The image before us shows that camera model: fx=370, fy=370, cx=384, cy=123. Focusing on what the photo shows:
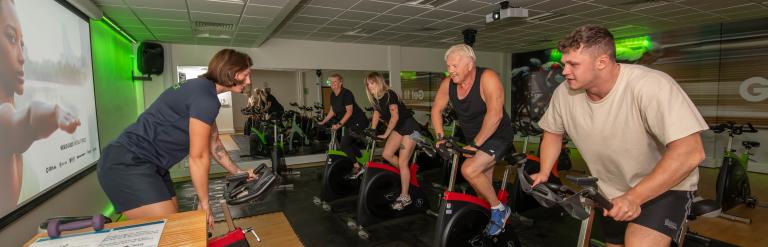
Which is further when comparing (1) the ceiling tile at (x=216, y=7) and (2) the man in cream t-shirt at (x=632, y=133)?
(1) the ceiling tile at (x=216, y=7)

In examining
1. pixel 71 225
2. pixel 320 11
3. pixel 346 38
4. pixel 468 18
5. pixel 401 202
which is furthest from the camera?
pixel 346 38

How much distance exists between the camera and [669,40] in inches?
254

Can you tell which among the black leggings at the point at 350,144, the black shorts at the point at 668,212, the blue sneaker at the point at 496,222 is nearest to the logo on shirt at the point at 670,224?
the black shorts at the point at 668,212

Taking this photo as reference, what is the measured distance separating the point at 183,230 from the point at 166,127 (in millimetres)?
836

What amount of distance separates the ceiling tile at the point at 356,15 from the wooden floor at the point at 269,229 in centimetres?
265

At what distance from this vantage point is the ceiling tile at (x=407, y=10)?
180 inches

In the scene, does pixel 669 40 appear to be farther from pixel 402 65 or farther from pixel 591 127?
pixel 591 127

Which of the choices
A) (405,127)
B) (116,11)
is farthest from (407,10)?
(116,11)

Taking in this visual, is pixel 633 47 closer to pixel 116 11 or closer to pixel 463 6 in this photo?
pixel 463 6

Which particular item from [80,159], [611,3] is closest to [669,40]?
[611,3]

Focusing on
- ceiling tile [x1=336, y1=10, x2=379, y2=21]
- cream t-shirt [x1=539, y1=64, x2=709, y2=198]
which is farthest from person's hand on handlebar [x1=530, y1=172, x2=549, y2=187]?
ceiling tile [x1=336, y1=10, x2=379, y2=21]

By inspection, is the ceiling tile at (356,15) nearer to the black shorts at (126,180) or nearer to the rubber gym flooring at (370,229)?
the rubber gym flooring at (370,229)

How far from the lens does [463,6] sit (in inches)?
180

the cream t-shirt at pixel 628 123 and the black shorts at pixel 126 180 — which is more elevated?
the cream t-shirt at pixel 628 123
